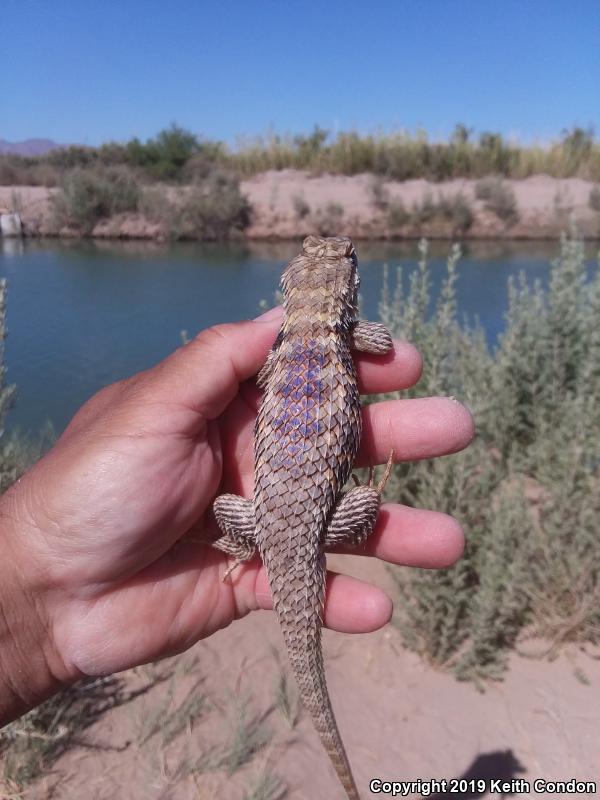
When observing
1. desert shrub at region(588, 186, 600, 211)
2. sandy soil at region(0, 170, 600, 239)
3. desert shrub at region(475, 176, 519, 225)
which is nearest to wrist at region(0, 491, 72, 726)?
Result: sandy soil at region(0, 170, 600, 239)

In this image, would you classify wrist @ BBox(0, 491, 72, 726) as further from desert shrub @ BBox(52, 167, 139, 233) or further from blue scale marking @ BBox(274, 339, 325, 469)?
desert shrub @ BBox(52, 167, 139, 233)

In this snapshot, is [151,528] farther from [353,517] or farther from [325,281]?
[325,281]

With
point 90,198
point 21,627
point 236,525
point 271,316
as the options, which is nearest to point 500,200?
point 90,198

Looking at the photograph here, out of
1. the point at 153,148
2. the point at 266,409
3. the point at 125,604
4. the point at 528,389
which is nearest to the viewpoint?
the point at 266,409

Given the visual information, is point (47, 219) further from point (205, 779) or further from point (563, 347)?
point (205, 779)

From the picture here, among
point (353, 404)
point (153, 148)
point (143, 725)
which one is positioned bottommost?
point (143, 725)

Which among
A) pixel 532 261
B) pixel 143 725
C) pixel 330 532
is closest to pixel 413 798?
pixel 143 725
